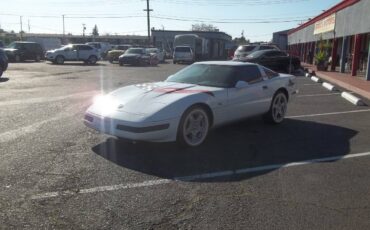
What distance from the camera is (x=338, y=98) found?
44.1 feet

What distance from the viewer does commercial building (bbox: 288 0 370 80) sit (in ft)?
67.8

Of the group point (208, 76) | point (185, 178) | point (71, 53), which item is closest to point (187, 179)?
point (185, 178)

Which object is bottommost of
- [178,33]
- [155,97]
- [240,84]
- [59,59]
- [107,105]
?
[59,59]

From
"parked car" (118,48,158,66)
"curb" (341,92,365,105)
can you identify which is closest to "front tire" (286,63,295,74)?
"curb" (341,92,365,105)

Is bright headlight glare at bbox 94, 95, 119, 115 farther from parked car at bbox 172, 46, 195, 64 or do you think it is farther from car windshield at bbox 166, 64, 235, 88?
parked car at bbox 172, 46, 195, 64

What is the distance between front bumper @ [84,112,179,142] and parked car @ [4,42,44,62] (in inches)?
1228

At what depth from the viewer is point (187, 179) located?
5125 millimetres

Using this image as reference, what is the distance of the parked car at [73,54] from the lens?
33844 millimetres

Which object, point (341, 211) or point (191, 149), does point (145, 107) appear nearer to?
point (191, 149)

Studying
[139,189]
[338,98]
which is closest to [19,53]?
[338,98]

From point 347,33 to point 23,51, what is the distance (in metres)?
25.6

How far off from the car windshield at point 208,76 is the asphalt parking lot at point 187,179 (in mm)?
926

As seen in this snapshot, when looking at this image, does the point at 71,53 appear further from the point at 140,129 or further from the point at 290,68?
the point at 140,129

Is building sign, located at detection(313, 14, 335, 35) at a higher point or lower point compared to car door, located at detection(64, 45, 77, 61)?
higher
